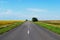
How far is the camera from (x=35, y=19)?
107250mm

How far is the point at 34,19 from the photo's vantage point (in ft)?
351

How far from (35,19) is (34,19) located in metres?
0.78
